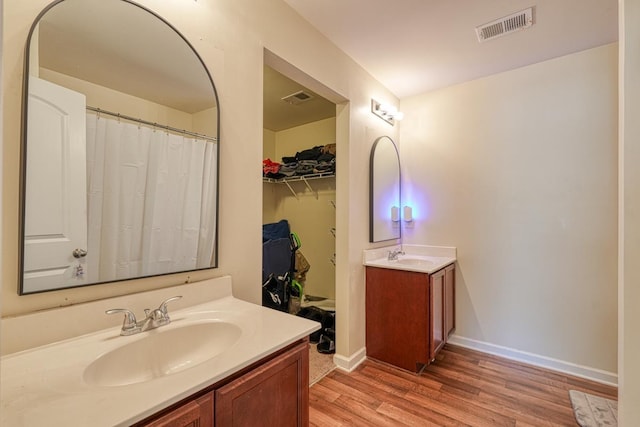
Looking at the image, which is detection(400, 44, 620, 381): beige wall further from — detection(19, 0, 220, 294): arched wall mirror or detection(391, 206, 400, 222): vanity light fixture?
detection(19, 0, 220, 294): arched wall mirror

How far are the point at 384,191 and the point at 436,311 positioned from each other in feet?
3.72

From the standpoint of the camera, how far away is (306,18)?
6.18 ft

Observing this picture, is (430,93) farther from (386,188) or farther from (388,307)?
(388,307)

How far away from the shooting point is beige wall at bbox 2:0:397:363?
0.89 metres

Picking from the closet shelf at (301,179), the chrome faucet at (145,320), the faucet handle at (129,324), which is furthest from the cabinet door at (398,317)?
the faucet handle at (129,324)

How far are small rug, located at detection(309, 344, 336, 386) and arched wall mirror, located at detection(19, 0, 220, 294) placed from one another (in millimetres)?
1383

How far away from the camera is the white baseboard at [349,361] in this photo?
2.29m

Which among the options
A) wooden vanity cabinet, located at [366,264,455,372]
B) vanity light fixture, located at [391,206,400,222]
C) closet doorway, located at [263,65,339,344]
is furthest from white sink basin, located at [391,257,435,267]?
closet doorway, located at [263,65,339,344]

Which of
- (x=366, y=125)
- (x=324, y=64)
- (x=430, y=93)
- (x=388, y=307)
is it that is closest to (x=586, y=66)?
(x=430, y=93)

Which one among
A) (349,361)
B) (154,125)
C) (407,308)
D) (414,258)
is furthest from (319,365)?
(154,125)

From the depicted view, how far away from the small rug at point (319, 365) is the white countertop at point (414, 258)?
2.85ft

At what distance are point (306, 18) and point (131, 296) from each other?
1.88 m

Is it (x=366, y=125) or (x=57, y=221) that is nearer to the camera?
(x=57, y=221)

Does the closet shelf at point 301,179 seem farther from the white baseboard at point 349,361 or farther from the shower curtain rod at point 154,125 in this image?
the shower curtain rod at point 154,125
